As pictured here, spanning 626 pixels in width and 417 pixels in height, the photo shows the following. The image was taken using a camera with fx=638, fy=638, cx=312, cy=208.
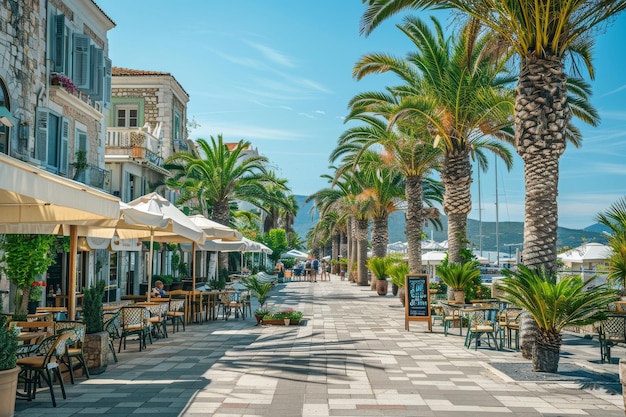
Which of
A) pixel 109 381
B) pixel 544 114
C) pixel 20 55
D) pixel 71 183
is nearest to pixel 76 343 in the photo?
pixel 109 381

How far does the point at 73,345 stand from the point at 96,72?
14.4 metres

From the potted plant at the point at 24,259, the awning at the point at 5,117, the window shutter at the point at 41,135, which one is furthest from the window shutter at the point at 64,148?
the potted plant at the point at 24,259

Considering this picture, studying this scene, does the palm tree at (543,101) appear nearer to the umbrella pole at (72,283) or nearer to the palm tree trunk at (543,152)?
the palm tree trunk at (543,152)

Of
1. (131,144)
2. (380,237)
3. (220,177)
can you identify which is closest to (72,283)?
(220,177)

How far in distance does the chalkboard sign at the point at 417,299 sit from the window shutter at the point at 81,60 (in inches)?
→ 486

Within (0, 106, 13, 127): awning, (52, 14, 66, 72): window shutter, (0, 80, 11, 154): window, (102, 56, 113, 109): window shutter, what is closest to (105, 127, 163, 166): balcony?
(102, 56, 113, 109): window shutter

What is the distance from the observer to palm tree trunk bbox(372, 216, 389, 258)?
36031 millimetres

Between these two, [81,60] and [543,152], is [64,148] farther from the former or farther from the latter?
[543,152]

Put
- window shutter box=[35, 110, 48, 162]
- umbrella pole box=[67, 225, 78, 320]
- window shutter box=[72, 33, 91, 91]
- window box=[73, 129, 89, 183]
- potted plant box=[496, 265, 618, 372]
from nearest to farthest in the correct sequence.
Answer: potted plant box=[496, 265, 618, 372], umbrella pole box=[67, 225, 78, 320], window shutter box=[35, 110, 48, 162], window shutter box=[72, 33, 91, 91], window box=[73, 129, 89, 183]

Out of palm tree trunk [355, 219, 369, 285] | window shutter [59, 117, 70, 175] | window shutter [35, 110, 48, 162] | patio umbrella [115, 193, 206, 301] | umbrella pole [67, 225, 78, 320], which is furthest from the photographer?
palm tree trunk [355, 219, 369, 285]

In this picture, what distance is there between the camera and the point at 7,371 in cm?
675

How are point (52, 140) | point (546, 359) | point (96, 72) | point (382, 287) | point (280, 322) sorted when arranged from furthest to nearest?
point (382, 287) → point (96, 72) → point (52, 140) → point (280, 322) → point (546, 359)

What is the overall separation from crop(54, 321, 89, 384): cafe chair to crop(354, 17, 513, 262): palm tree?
11.4 m

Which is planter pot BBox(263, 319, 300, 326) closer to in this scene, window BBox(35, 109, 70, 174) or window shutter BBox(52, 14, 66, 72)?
window BBox(35, 109, 70, 174)
